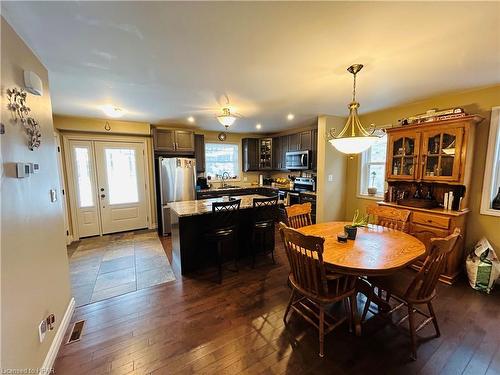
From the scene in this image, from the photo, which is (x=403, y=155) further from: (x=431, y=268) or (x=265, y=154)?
(x=265, y=154)

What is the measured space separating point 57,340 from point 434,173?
4619 mm

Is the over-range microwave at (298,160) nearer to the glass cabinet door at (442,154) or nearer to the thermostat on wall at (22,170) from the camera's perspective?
the glass cabinet door at (442,154)

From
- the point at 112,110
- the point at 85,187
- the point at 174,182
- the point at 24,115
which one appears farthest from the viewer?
the point at 174,182

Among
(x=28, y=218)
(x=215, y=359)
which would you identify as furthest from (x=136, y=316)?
(x=28, y=218)

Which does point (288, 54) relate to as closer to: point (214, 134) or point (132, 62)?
point (132, 62)

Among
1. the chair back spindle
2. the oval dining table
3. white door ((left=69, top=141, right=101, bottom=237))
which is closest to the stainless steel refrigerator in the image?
white door ((left=69, top=141, right=101, bottom=237))

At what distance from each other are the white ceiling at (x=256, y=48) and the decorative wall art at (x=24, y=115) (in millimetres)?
494

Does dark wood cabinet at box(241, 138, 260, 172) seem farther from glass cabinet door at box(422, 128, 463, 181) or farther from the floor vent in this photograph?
the floor vent

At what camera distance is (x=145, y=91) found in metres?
2.85

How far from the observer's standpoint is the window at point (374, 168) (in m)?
4.07

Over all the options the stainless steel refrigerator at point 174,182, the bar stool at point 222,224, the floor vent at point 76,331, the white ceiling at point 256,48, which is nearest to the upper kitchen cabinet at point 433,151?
the white ceiling at point 256,48

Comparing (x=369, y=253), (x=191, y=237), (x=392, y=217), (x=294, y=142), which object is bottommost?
(x=191, y=237)

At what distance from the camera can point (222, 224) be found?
3115 mm

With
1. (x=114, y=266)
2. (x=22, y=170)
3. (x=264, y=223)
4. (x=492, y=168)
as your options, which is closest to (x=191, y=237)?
(x=264, y=223)
